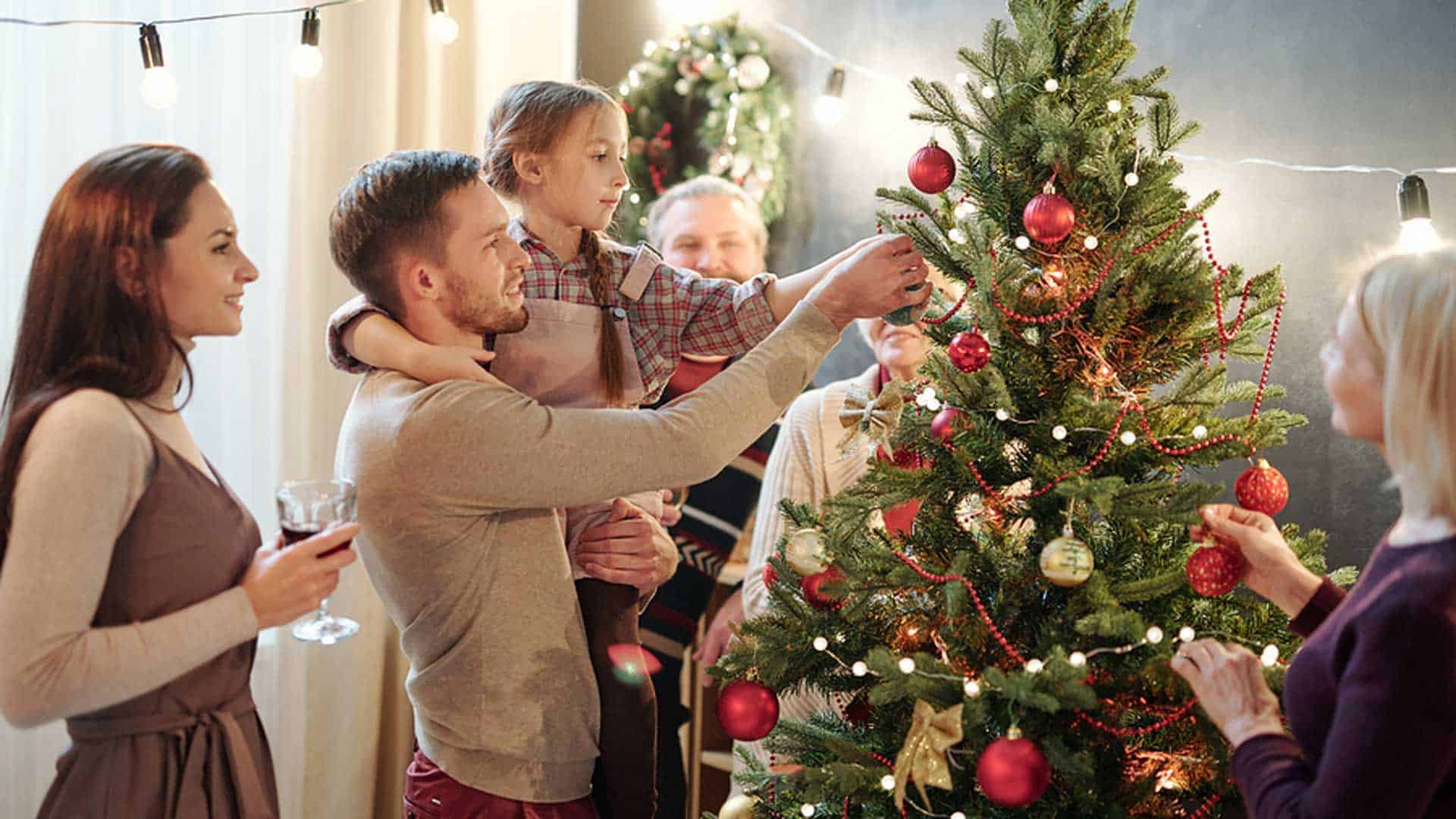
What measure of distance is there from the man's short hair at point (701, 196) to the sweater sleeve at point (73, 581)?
2.09 metres

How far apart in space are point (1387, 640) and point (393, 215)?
132 cm

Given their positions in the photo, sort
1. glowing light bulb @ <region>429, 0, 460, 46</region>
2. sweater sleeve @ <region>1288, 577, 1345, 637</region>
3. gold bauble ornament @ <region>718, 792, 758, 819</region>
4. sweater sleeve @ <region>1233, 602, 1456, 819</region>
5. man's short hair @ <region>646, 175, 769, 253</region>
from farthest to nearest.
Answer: man's short hair @ <region>646, 175, 769, 253</region> → glowing light bulb @ <region>429, 0, 460, 46</region> → gold bauble ornament @ <region>718, 792, 758, 819</region> → sweater sleeve @ <region>1288, 577, 1345, 637</region> → sweater sleeve @ <region>1233, 602, 1456, 819</region>

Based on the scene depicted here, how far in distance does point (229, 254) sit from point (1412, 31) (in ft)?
7.01

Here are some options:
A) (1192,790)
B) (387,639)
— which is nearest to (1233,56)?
(1192,790)

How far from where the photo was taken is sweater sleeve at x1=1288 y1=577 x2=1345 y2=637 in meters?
1.57

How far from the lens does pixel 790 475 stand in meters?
2.84

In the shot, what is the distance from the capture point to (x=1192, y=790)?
5.57 ft

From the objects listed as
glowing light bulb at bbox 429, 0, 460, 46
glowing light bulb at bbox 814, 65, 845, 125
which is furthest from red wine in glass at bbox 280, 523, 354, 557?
glowing light bulb at bbox 814, 65, 845, 125

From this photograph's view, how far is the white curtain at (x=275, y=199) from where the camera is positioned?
2785 millimetres

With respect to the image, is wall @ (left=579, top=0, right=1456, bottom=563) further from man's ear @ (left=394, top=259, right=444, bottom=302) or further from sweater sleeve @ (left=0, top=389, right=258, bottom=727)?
sweater sleeve @ (left=0, top=389, right=258, bottom=727)

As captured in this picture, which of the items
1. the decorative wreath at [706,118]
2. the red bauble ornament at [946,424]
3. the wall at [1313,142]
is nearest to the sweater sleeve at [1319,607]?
the red bauble ornament at [946,424]

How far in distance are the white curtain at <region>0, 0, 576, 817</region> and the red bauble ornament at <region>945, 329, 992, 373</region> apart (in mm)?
2100

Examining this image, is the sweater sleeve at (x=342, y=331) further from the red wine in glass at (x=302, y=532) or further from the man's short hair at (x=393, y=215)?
the red wine in glass at (x=302, y=532)

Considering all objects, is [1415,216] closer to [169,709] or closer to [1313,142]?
[1313,142]
